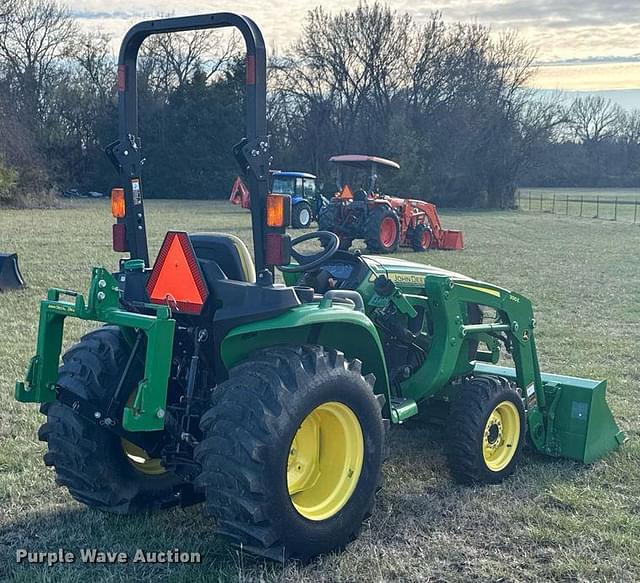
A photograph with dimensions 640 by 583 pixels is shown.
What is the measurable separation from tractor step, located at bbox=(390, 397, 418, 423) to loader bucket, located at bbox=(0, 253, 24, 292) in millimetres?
8057

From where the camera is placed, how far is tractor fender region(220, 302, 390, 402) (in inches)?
132

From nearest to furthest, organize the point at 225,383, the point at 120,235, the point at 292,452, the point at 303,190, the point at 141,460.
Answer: the point at 225,383 < the point at 292,452 < the point at 120,235 < the point at 141,460 < the point at 303,190

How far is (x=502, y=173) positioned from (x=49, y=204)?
80.6 feet

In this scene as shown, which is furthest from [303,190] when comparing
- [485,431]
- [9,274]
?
[485,431]

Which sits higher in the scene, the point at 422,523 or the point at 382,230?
the point at 382,230

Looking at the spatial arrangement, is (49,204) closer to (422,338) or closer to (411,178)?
(411,178)

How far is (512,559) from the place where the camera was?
12.1 ft

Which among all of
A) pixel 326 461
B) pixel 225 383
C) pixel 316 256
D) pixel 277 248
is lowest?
pixel 326 461

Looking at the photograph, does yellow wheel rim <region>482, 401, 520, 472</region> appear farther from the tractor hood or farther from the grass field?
the tractor hood

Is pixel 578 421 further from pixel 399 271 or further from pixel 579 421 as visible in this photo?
pixel 399 271

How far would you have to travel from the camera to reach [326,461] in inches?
144

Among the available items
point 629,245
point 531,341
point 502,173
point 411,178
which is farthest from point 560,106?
point 531,341

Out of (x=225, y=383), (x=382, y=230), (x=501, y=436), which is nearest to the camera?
(x=225, y=383)

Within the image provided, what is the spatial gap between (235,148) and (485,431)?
2.28m
